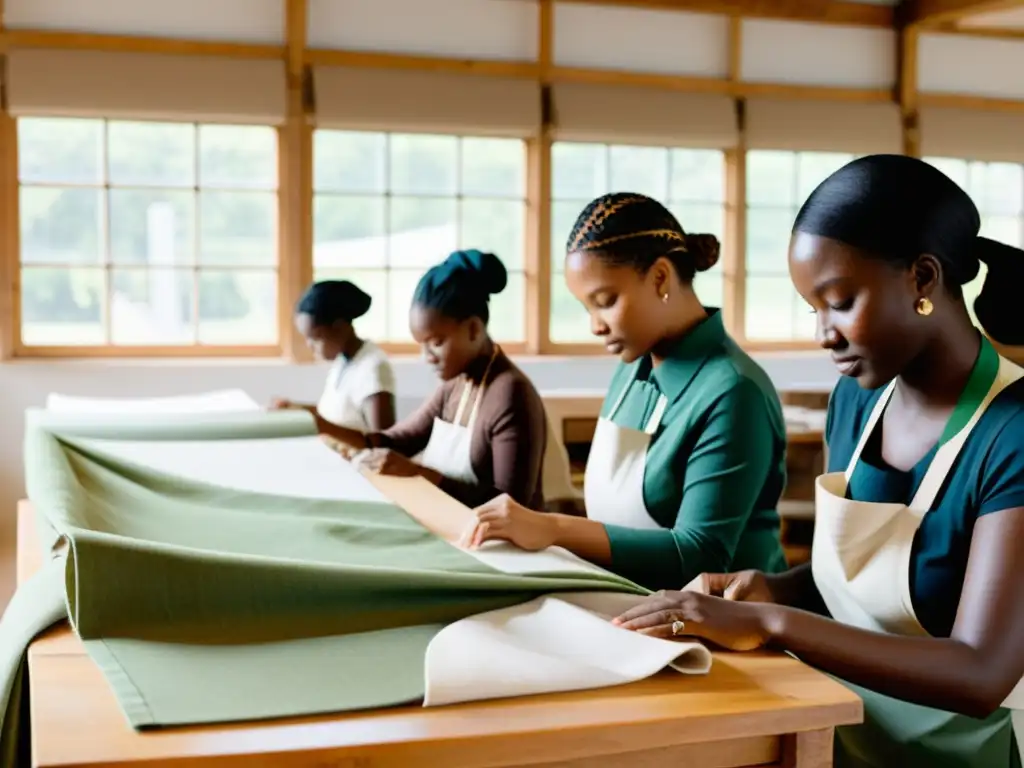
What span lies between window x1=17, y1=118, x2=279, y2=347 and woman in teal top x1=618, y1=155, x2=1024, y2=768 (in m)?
4.39

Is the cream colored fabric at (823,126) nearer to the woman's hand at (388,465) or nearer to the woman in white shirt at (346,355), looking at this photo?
Result: the woman in white shirt at (346,355)

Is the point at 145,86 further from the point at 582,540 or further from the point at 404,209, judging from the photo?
the point at 582,540

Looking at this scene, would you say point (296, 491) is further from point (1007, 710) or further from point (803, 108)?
point (803, 108)

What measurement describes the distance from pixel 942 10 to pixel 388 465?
4903mm

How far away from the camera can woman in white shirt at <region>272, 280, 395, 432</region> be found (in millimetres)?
3561

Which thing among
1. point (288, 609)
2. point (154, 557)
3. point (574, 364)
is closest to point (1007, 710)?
point (288, 609)

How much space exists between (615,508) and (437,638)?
864 mm

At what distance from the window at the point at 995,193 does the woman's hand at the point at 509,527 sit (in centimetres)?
581

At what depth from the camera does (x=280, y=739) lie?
89cm

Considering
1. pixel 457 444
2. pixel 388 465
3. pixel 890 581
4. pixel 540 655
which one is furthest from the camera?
pixel 457 444

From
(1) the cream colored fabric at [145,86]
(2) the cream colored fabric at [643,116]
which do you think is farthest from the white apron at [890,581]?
(2) the cream colored fabric at [643,116]

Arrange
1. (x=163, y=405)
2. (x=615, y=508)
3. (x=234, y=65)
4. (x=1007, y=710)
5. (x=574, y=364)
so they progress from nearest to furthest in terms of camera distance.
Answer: (x=1007, y=710), (x=615, y=508), (x=163, y=405), (x=234, y=65), (x=574, y=364)

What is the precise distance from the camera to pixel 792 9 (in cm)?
607

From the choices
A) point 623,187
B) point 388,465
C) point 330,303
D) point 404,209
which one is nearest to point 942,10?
point 623,187
